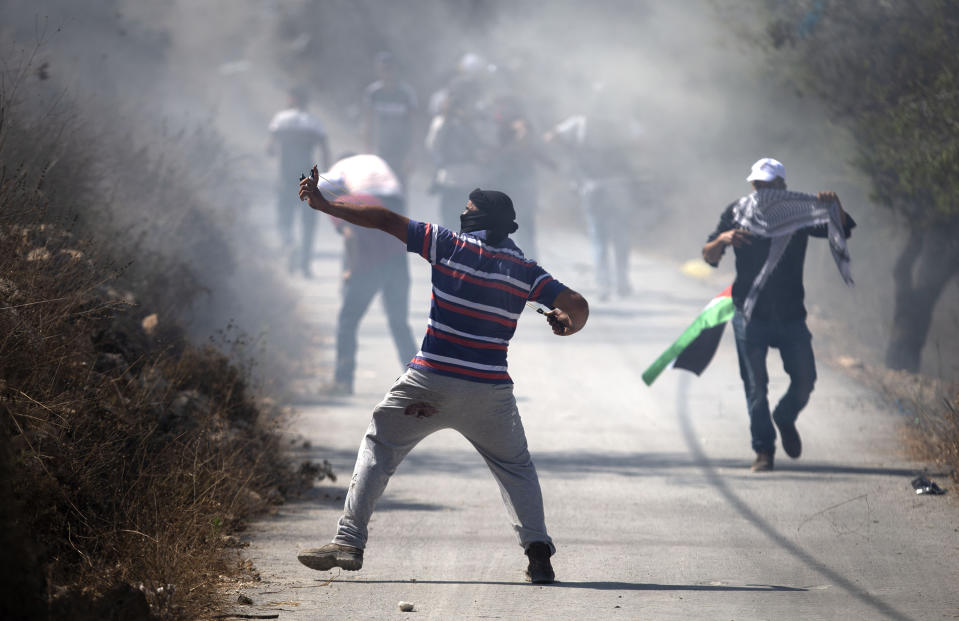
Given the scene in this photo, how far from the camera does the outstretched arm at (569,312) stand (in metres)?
5.12

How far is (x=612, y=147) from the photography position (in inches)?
627

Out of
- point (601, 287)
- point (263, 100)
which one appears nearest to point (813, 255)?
point (601, 287)

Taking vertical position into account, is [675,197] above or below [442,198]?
above

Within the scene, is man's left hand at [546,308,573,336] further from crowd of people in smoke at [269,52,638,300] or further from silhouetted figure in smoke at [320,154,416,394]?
crowd of people in smoke at [269,52,638,300]

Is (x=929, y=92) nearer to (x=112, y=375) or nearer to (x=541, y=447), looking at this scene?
(x=541, y=447)

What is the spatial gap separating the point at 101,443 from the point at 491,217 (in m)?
1.94

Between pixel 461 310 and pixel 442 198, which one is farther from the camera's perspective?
pixel 442 198

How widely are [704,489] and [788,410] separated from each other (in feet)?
2.59

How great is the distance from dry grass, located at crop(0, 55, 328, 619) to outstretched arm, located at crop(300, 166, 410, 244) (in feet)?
3.75

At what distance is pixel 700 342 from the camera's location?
858 centimetres

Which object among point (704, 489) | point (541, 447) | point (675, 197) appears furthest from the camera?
point (675, 197)

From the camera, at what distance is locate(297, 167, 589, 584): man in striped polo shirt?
5.18 metres

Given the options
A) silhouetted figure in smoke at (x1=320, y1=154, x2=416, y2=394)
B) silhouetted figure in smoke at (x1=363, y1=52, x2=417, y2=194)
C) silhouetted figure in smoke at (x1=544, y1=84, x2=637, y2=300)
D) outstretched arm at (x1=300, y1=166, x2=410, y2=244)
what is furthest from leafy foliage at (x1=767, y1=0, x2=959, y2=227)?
outstretched arm at (x1=300, y1=166, x2=410, y2=244)

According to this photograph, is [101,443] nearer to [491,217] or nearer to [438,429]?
[438,429]
